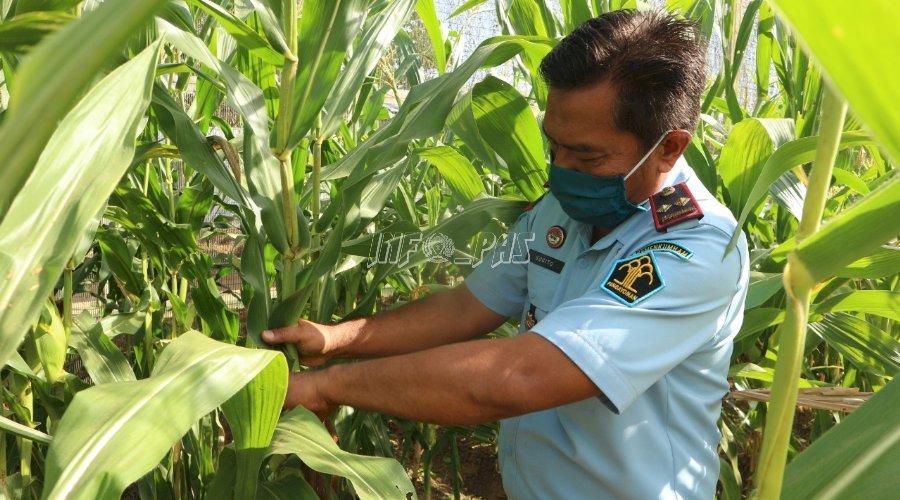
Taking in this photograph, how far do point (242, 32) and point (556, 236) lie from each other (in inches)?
26.4

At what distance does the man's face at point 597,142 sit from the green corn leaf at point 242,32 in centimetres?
44

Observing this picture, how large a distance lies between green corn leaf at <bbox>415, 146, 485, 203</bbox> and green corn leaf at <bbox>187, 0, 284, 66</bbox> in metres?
0.40

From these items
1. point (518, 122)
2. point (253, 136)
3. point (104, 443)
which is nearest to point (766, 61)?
point (518, 122)

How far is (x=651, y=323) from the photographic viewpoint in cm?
109

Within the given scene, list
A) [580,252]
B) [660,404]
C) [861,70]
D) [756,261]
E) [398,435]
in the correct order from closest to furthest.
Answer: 1. [861,70]
2. [660,404]
3. [580,252]
4. [756,261]
5. [398,435]

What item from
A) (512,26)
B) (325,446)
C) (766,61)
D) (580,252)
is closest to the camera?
(325,446)

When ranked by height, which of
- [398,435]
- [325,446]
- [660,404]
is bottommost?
[398,435]

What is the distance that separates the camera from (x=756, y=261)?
1.54m

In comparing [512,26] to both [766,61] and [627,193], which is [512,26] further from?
[766,61]

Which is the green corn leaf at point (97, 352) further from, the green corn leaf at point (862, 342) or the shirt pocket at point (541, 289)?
the green corn leaf at point (862, 342)

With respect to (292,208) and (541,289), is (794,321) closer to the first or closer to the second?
(292,208)

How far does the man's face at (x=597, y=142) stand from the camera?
1202 millimetres

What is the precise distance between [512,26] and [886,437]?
133 cm

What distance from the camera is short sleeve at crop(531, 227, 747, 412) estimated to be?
41.6 inches
